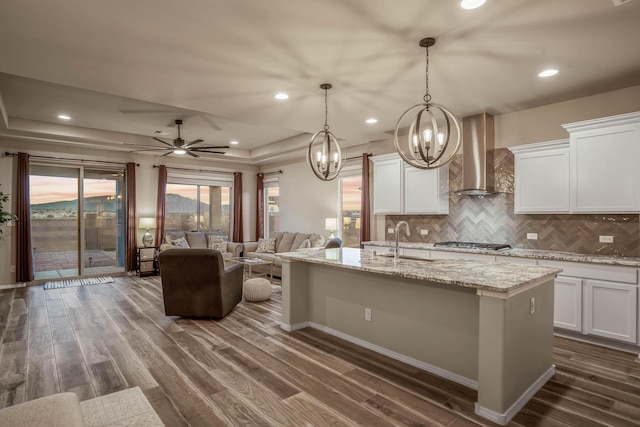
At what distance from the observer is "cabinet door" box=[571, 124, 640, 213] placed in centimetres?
357

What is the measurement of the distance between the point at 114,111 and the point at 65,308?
311 centimetres

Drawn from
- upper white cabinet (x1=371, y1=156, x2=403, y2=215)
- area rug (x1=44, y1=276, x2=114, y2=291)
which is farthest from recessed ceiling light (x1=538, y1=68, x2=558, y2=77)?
area rug (x1=44, y1=276, x2=114, y2=291)

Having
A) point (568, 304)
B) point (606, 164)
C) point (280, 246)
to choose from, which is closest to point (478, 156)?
point (606, 164)

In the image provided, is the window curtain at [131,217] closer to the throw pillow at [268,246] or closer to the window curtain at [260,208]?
the throw pillow at [268,246]

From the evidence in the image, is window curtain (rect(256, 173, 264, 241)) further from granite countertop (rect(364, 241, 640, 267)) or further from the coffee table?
granite countertop (rect(364, 241, 640, 267))

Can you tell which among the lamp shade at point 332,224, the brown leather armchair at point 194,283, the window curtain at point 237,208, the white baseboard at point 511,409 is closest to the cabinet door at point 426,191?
the lamp shade at point 332,224

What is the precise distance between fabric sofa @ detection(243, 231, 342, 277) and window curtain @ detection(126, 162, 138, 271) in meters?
2.51

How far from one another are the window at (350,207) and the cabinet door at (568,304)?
3914 mm

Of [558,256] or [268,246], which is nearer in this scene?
[558,256]

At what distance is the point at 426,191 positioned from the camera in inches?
214

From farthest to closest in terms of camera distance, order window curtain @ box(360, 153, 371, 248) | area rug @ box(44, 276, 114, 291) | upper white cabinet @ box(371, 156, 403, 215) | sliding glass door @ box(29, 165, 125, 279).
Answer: sliding glass door @ box(29, 165, 125, 279) < window curtain @ box(360, 153, 371, 248) < area rug @ box(44, 276, 114, 291) < upper white cabinet @ box(371, 156, 403, 215)

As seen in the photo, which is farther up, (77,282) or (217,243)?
(217,243)

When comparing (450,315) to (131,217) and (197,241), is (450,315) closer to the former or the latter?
(197,241)

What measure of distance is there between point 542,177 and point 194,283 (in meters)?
4.61
